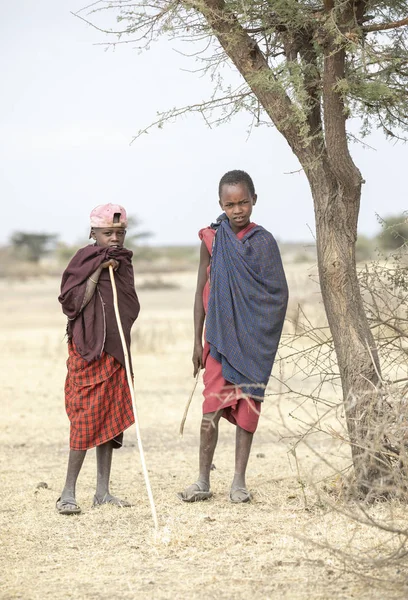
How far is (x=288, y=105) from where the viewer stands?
18.3 feet

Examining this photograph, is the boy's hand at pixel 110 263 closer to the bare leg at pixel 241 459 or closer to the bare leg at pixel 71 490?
the bare leg at pixel 71 490

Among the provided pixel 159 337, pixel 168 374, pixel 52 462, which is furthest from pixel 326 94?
pixel 159 337

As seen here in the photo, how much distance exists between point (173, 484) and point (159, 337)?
10.5 meters

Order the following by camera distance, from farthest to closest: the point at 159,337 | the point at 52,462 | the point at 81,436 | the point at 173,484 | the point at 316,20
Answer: the point at 159,337 < the point at 52,462 < the point at 173,484 < the point at 81,436 < the point at 316,20

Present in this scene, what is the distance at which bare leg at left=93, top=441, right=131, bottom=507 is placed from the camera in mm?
5781

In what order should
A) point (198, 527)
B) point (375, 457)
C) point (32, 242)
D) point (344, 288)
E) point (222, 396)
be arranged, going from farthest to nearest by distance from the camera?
point (32, 242) < point (222, 396) < point (344, 288) < point (198, 527) < point (375, 457)

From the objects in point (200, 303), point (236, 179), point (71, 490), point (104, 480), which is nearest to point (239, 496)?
point (104, 480)

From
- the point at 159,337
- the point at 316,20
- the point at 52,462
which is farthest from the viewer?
the point at 159,337

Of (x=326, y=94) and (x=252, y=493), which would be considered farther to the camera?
(x=252, y=493)

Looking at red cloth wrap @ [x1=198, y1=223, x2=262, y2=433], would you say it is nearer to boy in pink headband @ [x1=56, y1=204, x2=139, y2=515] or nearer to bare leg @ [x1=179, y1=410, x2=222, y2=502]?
bare leg @ [x1=179, y1=410, x2=222, y2=502]

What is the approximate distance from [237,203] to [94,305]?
108 cm

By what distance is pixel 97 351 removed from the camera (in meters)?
5.68

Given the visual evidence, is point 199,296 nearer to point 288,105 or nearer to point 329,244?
point 329,244

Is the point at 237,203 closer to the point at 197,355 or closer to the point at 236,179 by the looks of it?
the point at 236,179
